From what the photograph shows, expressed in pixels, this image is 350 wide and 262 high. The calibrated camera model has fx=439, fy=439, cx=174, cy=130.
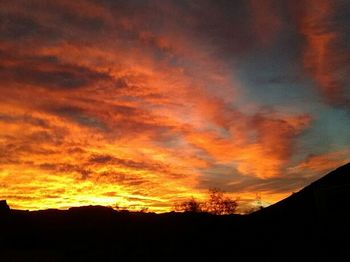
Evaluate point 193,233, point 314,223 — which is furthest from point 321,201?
point 193,233

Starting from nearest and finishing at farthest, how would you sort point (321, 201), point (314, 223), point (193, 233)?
point (321, 201) → point (314, 223) → point (193, 233)

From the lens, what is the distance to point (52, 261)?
23.2 m

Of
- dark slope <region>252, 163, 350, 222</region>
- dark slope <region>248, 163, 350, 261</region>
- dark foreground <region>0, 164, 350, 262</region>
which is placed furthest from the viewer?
dark slope <region>252, 163, 350, 222</region>

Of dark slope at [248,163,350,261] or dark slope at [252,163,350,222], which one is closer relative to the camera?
dark slope at [248,163,350,261]

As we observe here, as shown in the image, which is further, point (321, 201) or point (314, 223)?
point (314, 223)

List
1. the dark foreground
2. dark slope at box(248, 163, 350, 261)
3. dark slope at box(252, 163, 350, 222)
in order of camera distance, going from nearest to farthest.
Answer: dark slope at box(248, 163, 350, 261) < the dark foreground < dark slope at box(252, 163, 350, 222)

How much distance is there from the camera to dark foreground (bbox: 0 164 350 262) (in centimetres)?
2153

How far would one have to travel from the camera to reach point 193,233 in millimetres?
27438

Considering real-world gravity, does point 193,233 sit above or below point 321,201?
below

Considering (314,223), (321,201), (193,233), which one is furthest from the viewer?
(193,233)

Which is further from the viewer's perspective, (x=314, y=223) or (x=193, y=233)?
(x=193, y=233)

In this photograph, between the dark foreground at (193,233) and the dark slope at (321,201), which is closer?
the dark foreground at (193,233)

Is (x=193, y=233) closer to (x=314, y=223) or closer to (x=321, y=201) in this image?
(x=314, y=223)

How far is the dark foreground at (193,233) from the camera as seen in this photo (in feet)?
70.6
